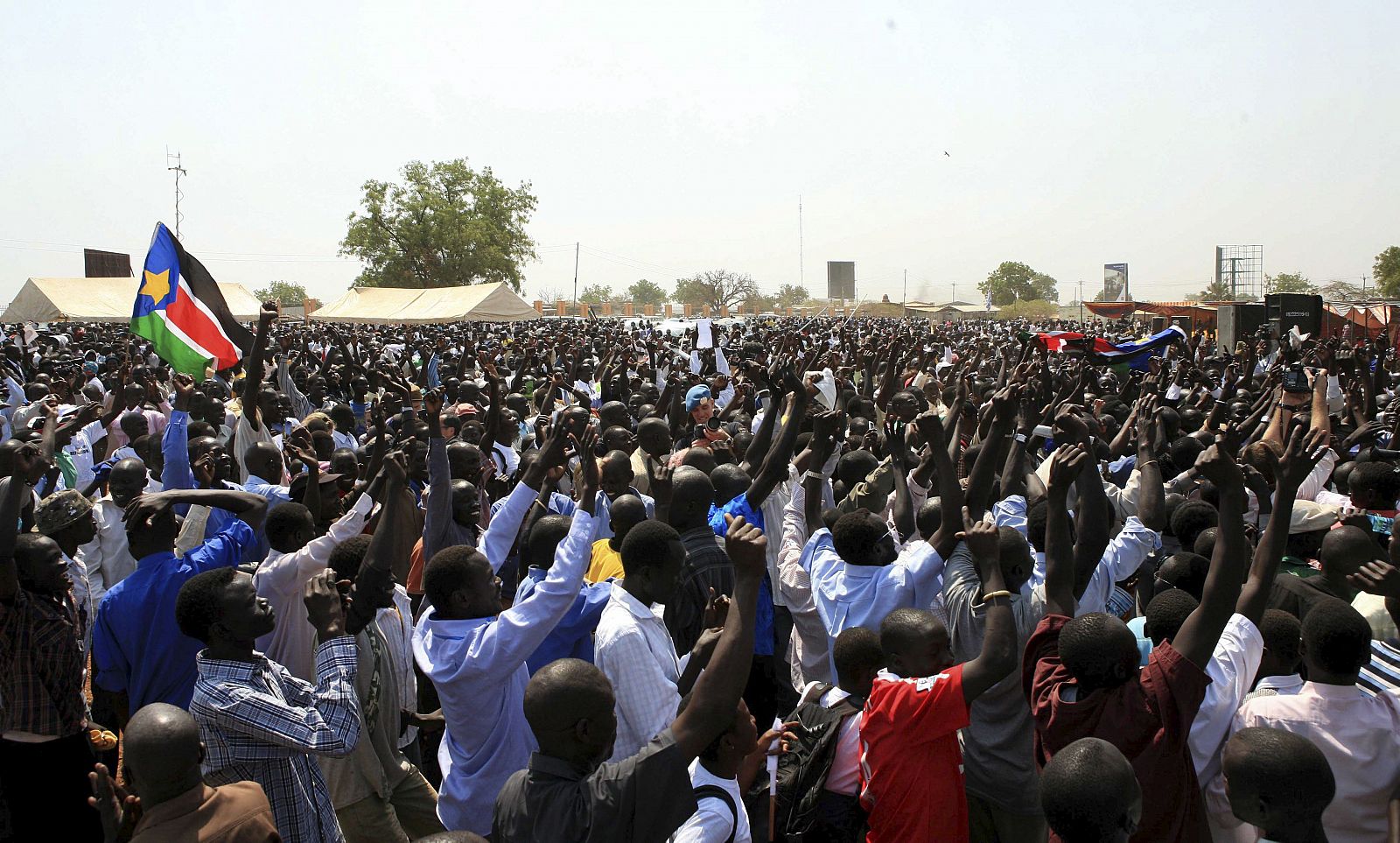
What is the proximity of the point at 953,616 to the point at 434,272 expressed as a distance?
6375 cm

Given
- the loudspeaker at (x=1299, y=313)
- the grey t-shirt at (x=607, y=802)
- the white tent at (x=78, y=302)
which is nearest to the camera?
the grey t-shirt at (x=607, y=802)

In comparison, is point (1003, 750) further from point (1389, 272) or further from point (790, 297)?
point (790, 297)

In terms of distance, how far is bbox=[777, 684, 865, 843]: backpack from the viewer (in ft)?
9.98

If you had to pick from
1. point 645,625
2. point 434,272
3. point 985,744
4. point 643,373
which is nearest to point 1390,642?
point 985,744

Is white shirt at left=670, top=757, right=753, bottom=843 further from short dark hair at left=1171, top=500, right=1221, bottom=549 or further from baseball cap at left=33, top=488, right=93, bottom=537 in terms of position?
baseball cap at left=33, top=488, right=93, bottom=537

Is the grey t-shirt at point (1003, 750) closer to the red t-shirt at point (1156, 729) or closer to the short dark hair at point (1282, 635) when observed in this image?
the red t-shirt at point (1156, 729)

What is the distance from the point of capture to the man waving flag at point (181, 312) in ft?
30.9

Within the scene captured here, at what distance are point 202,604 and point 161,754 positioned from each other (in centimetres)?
55

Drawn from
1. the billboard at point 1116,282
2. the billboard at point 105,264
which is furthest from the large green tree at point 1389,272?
the billboard at point 105,264

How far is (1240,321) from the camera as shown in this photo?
71.6ft

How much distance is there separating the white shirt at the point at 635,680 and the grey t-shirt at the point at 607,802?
667 millimetres

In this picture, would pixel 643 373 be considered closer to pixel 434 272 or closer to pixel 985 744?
pixel 985 744

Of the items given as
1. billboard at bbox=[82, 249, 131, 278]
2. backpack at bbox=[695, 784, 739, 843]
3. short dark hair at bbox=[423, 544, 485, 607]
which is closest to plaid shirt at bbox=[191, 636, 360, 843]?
short dark hair at bbox=[423, 544, 485, 607]

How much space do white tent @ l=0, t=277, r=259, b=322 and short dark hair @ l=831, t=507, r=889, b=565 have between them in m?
46.0
